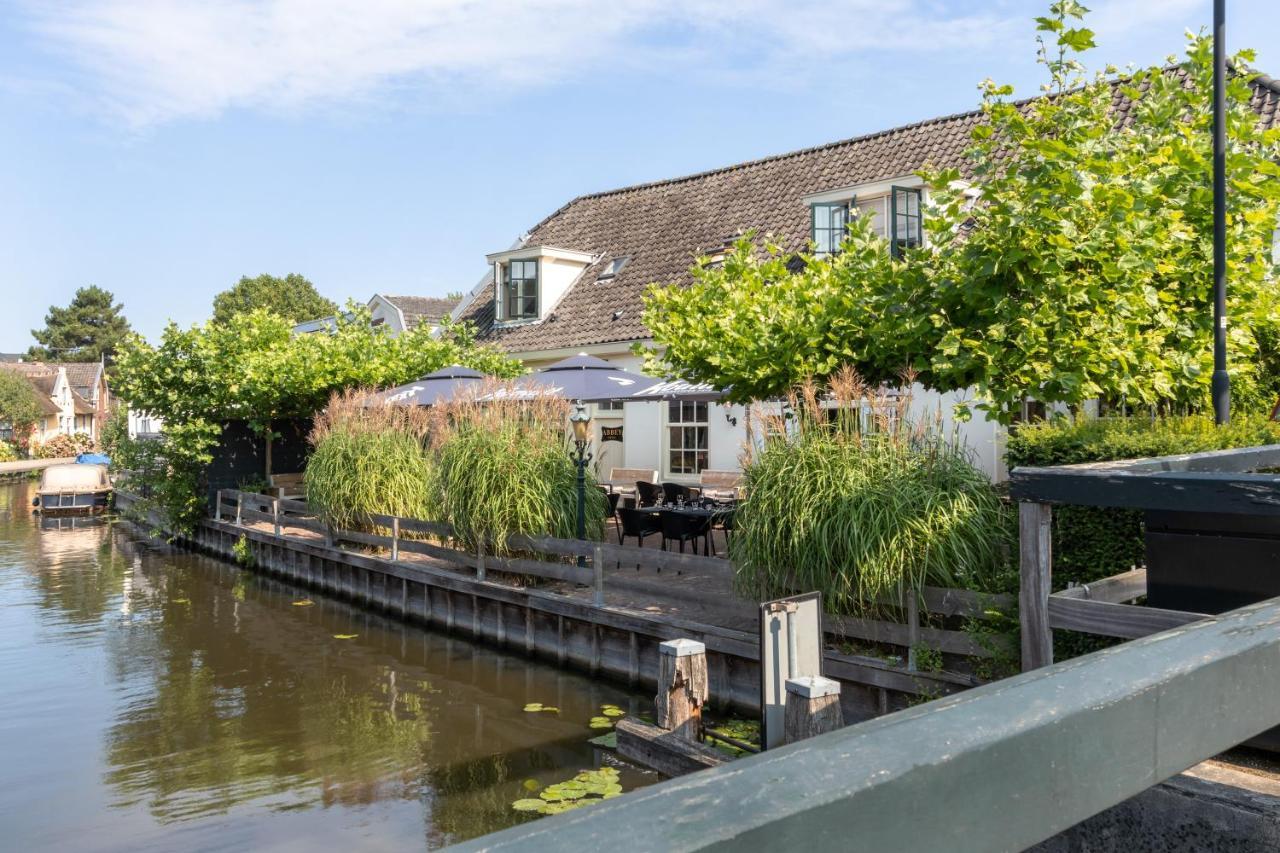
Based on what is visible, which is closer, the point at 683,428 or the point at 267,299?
the point at 683,428

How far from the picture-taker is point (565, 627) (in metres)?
10.6

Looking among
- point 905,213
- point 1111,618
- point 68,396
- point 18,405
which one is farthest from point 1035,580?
point 68,396

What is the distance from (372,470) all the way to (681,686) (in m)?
10.0

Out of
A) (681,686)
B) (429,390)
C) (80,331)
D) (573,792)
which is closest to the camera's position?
(681,686)

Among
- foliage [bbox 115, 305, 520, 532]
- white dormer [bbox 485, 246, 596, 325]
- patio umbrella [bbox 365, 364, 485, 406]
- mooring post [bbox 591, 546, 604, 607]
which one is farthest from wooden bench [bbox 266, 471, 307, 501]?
mooring post [bbox 591, 546, 604, 607]

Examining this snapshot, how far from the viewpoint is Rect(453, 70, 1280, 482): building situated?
16750 millimetres

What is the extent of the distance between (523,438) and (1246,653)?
10.9m

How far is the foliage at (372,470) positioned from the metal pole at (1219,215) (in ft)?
34.4

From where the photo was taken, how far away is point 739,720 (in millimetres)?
A: 8453

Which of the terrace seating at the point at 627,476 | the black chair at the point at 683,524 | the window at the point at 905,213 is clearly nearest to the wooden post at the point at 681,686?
the black chair at the point at 683,524

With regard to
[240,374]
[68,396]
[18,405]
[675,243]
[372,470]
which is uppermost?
[675,243]

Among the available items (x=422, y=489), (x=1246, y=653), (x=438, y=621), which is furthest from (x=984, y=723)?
(x=422, y=489)

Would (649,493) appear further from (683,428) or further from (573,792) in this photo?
(573,792)

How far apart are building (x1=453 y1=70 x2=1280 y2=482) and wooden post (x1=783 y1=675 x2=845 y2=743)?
853cm
